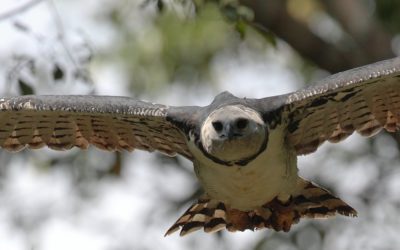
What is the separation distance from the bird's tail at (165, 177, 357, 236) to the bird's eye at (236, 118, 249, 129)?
90 cm

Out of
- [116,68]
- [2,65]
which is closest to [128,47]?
[116,68]

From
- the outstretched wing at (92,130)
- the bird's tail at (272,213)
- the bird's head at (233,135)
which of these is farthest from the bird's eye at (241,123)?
the bird's tail at (272,213)

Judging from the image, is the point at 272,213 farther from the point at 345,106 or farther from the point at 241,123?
the point at 241,123

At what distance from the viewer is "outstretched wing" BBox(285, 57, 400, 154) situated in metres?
8.06

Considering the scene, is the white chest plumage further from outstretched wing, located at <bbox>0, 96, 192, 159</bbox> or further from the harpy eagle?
outstretched wing, located at <bbox>0, 96, 192, 159</bbox>

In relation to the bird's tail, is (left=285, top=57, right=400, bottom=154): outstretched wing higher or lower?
higher

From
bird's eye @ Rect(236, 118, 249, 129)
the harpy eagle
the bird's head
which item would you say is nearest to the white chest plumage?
the harpy eagle

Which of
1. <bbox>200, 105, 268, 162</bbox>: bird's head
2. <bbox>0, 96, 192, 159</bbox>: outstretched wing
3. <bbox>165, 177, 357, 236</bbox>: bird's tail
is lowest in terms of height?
<bbox>165, 177, 357, 236</bbox>: bird's tail

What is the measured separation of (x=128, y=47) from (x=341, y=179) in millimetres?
3216

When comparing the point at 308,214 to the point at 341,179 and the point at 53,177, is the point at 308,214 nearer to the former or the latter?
the point at 341,179

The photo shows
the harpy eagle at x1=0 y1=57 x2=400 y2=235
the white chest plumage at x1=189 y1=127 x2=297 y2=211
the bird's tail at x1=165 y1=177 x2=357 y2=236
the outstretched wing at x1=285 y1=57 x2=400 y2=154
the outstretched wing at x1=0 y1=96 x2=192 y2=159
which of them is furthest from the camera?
the bird's tail at x1=165 y1=177 x2=357 y2=236

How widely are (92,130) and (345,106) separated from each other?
1727 mm

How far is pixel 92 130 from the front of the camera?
29.6 ft

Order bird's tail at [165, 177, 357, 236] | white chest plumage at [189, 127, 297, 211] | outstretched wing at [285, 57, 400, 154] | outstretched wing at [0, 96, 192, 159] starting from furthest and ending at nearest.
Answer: bird's tail at [165, 177, 357, 236] < outstretched wing at [0, 96, 192, 159] < white chest plumage at [189, 127, 297, 211] < outstretched wing at [285, 57, 400, 154]
